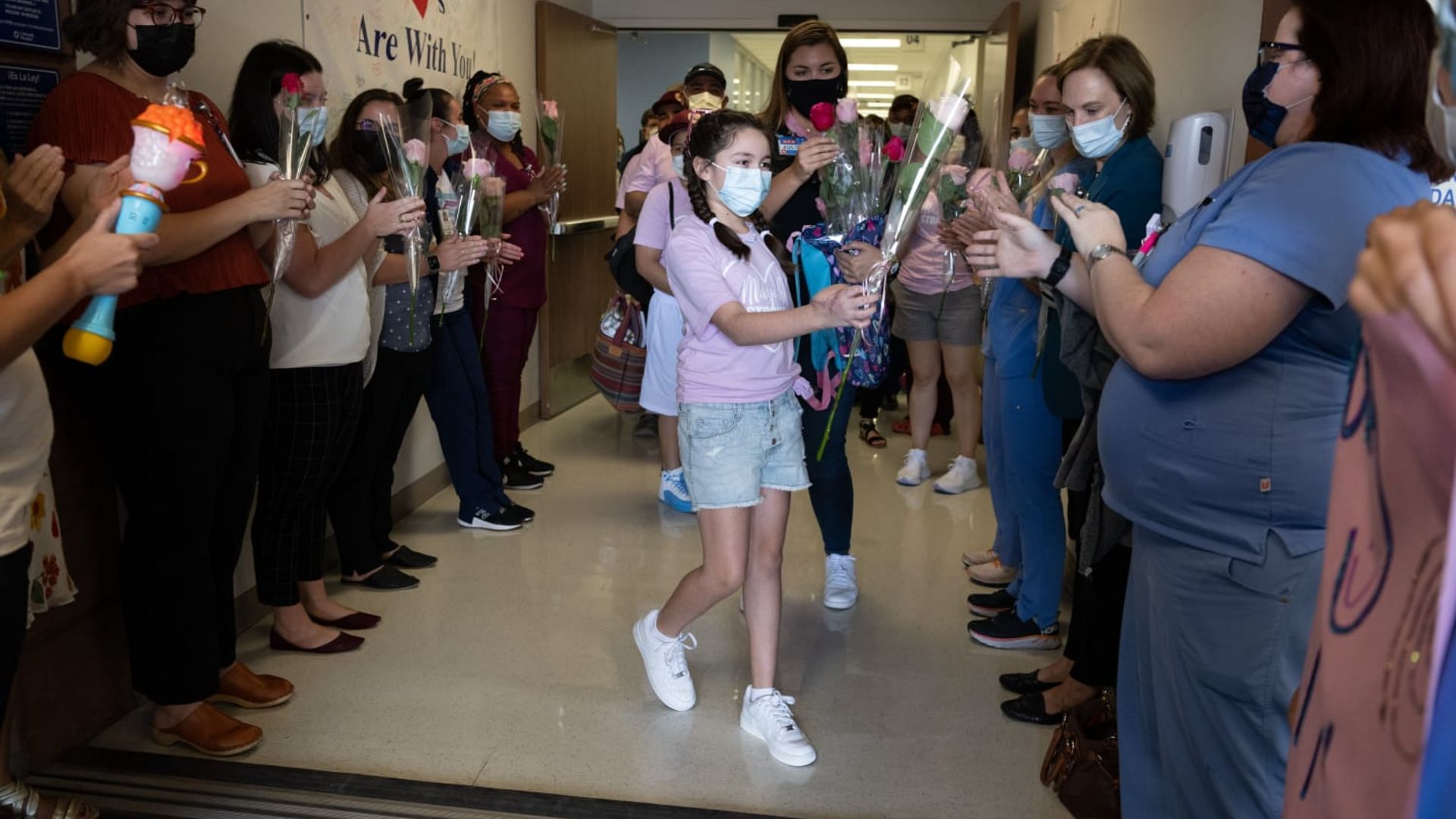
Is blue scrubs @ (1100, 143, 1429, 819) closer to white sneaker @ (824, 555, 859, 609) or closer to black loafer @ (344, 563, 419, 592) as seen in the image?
white sneaker @ (824, 555, 859, 609)

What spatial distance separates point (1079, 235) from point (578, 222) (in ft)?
15.4

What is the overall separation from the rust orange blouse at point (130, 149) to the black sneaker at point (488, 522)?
5.92 feet

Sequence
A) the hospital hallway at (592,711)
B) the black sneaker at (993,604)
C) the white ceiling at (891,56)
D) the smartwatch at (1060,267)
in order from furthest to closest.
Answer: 1. the white ceiling at (891,56)
2. the black sneaker at (993,604)
3. the hospital hallway at (592,711)
4. the smartwatch at (1060,267)

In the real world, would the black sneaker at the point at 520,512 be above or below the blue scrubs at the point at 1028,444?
below

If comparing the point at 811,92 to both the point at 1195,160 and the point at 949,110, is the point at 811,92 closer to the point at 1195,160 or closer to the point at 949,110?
the point at 949,110

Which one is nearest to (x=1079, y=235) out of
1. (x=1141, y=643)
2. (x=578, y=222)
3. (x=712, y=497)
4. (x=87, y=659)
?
(x=1141, y=643)

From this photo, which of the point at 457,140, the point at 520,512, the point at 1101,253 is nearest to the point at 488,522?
the point at 520,512

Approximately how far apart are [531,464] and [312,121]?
2486mm

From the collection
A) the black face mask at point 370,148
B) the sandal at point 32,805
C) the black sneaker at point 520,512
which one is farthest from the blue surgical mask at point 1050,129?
the sandal at point 32,805

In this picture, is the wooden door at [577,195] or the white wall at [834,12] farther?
the white wall at [834,12]

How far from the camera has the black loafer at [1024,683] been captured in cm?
284

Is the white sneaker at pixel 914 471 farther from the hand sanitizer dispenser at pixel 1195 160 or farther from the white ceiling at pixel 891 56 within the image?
the white ceiling at pixel 891 56

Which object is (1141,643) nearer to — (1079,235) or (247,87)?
(1079,235)

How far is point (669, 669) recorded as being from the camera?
275 centimetres
